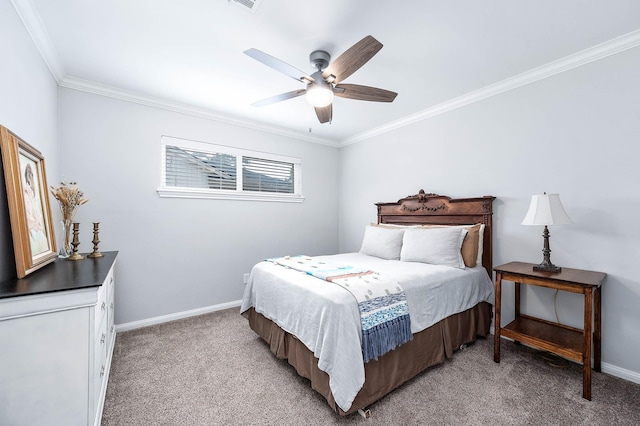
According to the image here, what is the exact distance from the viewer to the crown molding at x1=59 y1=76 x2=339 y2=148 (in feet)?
8.64

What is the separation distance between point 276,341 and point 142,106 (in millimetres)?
2907

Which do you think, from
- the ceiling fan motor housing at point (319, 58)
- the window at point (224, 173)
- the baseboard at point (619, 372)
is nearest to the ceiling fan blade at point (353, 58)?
the ceiling fan motor housing at point (319, 58)

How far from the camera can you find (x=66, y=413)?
1224 millimetres

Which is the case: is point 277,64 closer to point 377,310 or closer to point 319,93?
point 319,93

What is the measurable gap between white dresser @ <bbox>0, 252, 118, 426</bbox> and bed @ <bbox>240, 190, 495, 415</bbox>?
1.17 meters

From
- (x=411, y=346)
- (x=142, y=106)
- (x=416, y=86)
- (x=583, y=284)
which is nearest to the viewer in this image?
(x=583, y=284)

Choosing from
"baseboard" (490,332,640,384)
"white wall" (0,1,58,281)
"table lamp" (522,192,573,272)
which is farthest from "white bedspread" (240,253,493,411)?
"white wall" (0,1,58,281)

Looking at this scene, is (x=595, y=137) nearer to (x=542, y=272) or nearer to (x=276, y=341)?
(x=542, y=272)

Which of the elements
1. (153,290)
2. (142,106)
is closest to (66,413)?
(153,290)

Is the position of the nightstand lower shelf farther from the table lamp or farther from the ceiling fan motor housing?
the ceiling fan motor housing

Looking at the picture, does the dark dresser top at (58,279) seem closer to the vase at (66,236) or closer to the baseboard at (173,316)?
the vase at (66,236)

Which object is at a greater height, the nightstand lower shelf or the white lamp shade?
the white lamp shade

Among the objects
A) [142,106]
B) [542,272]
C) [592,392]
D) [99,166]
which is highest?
[142,106]

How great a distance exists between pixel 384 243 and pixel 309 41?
2165mm
